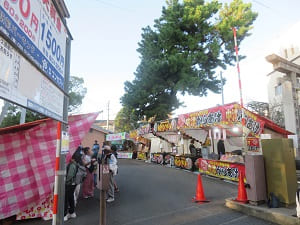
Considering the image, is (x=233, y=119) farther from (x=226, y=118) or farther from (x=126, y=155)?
(x=126, y=155)

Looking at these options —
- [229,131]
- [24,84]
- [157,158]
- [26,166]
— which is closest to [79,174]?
[26,166]

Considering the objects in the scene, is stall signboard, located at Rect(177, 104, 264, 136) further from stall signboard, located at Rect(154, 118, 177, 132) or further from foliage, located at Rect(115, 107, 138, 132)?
foliage, located at Rect(115, 107, 138, 132)

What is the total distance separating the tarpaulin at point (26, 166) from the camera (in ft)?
15.3

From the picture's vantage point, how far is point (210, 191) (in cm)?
758

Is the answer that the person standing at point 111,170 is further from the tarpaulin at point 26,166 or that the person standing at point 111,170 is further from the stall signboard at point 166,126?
the stall signboard at point 166,126

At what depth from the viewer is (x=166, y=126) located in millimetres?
15648

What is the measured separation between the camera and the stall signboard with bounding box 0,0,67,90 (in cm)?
201

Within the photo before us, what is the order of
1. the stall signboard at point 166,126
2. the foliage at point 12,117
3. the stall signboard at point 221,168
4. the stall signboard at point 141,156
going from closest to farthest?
1. the stall signboard at point 221,168
2. the stall signboard at point 166,126
3. the foliage at point 12,117
4. the stall signboard at point 141,156

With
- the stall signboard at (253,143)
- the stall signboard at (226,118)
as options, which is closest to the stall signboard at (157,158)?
the stall signboard at (226,118)

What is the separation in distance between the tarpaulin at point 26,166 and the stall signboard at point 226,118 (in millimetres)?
6766

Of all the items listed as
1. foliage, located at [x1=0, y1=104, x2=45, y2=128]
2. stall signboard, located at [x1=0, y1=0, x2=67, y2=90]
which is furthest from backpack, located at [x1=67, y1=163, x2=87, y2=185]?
foliage, located at [x1=0, y1=104, x2=45, y2=128]

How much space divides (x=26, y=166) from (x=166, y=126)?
11450 mm

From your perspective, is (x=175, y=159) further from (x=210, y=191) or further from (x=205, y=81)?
(x=205, y=81)

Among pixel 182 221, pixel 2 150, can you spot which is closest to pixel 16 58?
pixel 2 150
